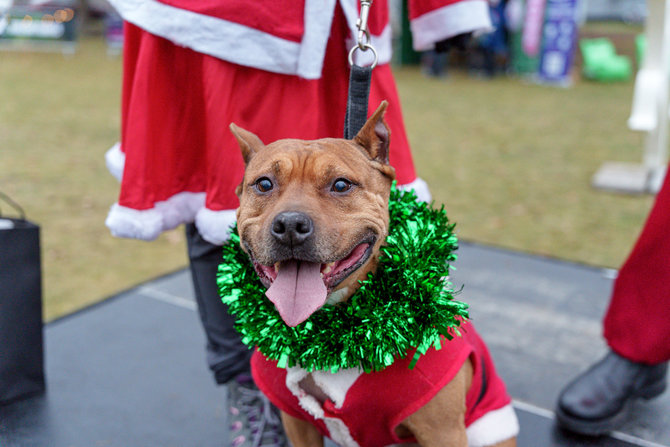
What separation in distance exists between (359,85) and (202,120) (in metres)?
0.58

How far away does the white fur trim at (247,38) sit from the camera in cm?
188

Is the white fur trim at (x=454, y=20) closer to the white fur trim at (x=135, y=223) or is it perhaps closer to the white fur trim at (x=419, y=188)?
the white fur trim at (x=419, y=188)

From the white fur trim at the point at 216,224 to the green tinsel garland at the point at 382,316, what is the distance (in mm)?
281

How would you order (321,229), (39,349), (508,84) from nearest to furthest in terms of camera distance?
(321,229)
(39,349)
(508,84)

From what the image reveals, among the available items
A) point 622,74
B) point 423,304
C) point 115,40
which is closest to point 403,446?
point 423,304

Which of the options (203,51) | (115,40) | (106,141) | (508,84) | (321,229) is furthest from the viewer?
(115,40)

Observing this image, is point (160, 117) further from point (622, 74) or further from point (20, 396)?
point (622, 74)

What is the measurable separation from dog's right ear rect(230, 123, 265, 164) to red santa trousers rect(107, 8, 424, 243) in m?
0.21

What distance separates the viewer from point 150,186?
2080mm

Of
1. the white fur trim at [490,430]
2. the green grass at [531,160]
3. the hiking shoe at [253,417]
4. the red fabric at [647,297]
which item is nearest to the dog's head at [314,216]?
the white fur trim at [490,430]

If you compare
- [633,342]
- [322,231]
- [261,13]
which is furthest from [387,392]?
[633,342]

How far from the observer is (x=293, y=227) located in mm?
1490

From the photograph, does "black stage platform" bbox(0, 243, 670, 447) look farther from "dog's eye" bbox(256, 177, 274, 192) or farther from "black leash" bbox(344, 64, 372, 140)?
"black leash" bbox(344, 64, 372, 140)

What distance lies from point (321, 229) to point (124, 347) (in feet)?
6.56
